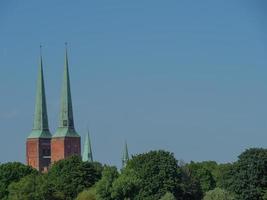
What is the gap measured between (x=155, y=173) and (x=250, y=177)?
9205 millimetres

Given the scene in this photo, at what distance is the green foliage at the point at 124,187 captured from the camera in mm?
113500

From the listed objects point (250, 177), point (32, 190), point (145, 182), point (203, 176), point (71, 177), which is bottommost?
point (250, 177)

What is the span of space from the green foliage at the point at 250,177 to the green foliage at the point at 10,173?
26743 millimetres

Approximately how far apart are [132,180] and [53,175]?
17196mm

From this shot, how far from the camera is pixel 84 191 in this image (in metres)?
120

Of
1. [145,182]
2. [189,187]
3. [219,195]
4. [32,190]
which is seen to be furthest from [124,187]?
[189,187]

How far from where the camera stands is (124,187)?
11369cm

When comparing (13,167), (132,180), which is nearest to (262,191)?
(132,180)

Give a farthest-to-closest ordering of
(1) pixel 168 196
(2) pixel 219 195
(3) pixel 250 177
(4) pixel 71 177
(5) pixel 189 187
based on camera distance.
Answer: (4) pixel 71 177
(5) pixel 189 187
(3) pixel 250 177
(1) pixel 168 196
(2) pixel 219 195

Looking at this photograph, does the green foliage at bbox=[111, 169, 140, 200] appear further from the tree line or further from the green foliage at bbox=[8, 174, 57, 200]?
the green foliage at bbox=[8, 174, 57, 200]

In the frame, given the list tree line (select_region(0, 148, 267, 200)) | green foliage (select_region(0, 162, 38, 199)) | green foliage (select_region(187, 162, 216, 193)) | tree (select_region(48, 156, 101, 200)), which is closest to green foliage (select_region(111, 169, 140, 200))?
tree line (select_region(0, 148, 267, 200))

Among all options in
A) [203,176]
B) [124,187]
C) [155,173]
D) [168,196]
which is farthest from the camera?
[203,176]

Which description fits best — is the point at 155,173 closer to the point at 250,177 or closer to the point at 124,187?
the point at 124,187

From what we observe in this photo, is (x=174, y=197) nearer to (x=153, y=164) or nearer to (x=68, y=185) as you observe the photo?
(x=153, y=164)
